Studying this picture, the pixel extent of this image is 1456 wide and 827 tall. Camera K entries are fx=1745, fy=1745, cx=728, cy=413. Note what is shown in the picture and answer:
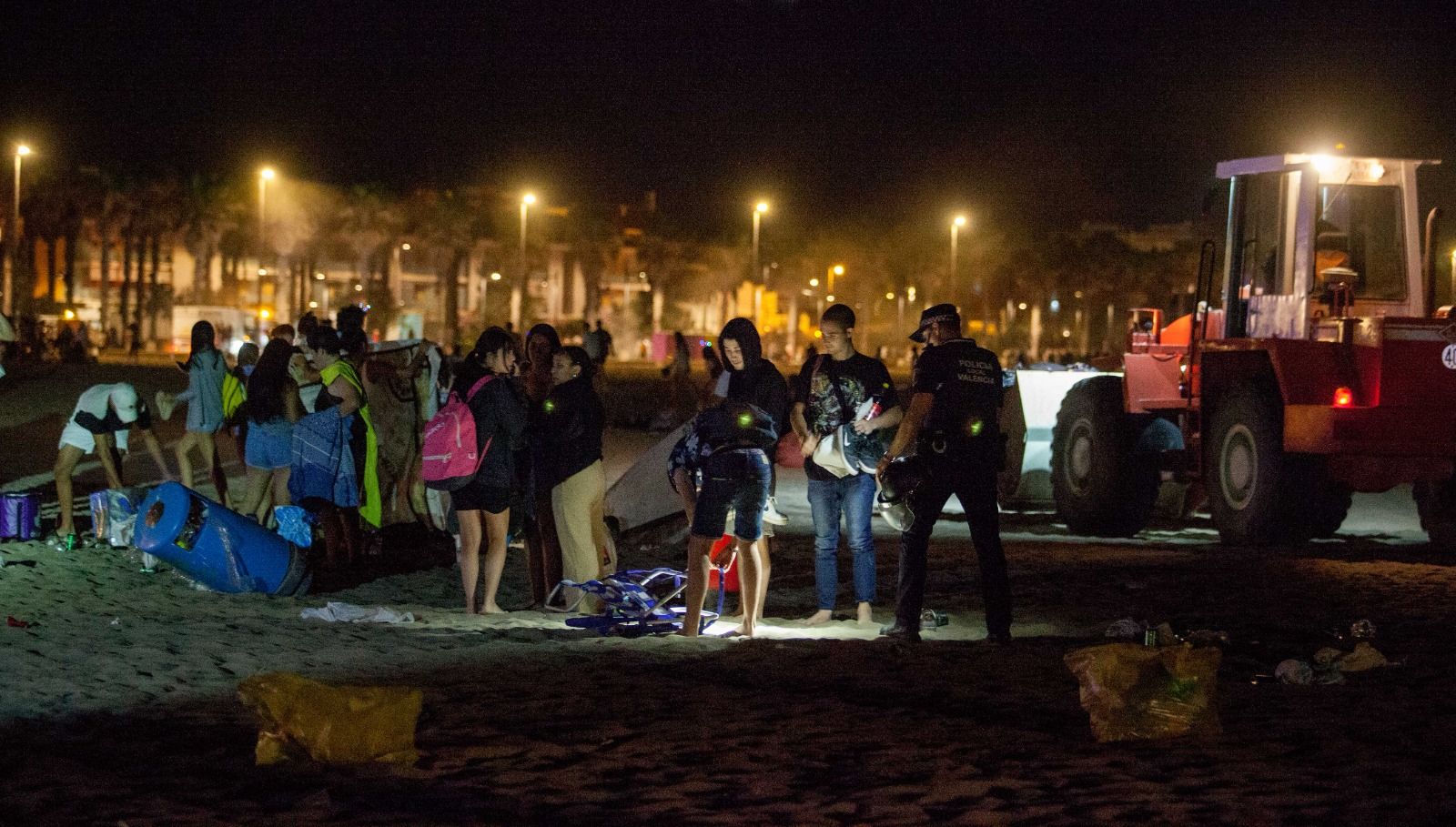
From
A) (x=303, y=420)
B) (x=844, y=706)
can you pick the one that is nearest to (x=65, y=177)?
(x=303, y=420)

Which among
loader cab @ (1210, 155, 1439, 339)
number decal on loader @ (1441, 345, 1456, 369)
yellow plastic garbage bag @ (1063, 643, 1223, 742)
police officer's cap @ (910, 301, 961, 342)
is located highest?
loader cab @ (1210, 155, 1439, 339)

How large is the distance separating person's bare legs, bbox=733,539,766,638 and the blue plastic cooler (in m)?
3.13

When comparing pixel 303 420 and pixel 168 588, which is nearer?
pixel 168 588

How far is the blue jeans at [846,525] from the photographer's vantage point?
9562 millimetres

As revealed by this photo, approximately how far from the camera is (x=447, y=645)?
348 inches

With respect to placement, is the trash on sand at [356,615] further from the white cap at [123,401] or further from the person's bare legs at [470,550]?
the white cap at [123,401]

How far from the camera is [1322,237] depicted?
14.4m

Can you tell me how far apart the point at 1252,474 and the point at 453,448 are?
7107 millimetres

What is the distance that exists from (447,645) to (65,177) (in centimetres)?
8293

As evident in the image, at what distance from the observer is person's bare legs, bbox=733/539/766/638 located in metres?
9.28

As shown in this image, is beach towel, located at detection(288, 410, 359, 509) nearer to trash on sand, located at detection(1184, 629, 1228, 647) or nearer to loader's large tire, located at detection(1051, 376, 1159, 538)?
trash on sand, located at detection(1184, 629, 1228, 647)

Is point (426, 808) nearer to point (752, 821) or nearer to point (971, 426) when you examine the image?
point (752, 821)

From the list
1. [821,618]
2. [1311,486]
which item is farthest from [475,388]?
[1311,486]

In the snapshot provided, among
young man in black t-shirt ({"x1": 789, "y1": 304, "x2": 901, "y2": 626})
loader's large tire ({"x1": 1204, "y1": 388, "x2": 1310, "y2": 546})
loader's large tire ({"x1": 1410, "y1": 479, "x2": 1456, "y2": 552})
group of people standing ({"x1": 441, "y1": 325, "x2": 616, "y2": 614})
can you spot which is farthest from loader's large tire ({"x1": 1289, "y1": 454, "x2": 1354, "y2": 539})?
group of people standing ({"x1": 441, "y1": 325, "x2": 616, "y2": 614})
